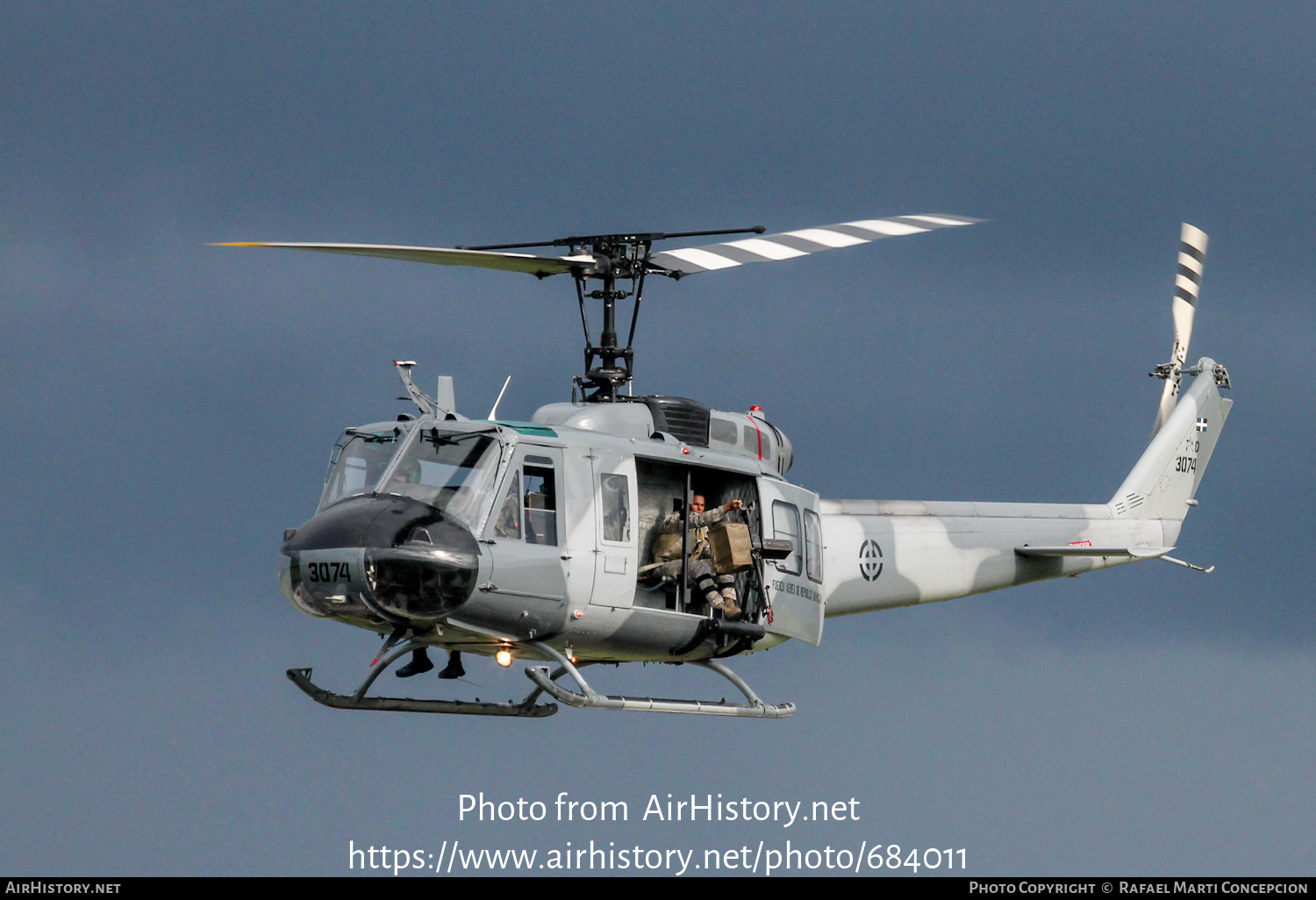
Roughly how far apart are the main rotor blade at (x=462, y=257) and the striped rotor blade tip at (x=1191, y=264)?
36.4 ft

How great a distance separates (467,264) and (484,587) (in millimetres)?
4103

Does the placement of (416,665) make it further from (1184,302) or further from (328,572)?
(1184,302)

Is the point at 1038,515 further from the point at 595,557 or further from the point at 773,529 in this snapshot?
the point at 595,557

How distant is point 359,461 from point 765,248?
5.21m

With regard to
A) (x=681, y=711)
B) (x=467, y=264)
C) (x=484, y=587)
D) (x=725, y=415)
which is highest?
(x=467, y=264)

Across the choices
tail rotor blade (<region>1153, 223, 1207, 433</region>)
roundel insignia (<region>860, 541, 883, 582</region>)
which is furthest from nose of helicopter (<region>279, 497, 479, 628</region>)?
tail rotor blade (<region>1153, 223, 1207, 433</region>)

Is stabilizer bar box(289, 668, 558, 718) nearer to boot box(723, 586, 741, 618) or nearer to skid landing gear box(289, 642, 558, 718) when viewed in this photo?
skid landing gear box(289, 642, 558, 718)

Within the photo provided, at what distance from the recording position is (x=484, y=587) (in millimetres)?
17750

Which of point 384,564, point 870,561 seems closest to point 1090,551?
point 870,561

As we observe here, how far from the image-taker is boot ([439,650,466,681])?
1992 centimetres

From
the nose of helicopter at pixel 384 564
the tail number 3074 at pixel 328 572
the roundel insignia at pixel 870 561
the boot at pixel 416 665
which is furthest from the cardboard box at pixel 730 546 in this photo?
the tail number 3074 at pixel 328 572

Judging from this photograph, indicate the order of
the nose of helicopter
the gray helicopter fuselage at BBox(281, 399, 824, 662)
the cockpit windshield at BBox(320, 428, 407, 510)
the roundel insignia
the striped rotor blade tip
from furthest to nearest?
1. the striped rotor blade tip
2. the roundel insignia
3. the cockpit windshield at BBox(320, 428, 407, 510)
4. the gray helicopter fuselage at BBox(281, 399, 824, 662)
5. the nose of helicopter

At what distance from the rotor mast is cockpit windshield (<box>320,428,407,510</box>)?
108 inches

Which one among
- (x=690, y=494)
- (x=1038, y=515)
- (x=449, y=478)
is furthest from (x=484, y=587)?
(x=1038, y=515)
